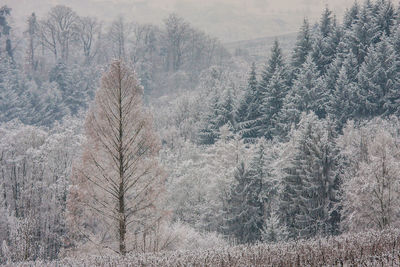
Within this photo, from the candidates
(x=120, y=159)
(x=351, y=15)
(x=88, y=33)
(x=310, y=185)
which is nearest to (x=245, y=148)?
(x=310, y=185)

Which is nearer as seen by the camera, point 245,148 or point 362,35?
point 245,148

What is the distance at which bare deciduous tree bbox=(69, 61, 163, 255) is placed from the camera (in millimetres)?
11469

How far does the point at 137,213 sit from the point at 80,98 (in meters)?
62.8

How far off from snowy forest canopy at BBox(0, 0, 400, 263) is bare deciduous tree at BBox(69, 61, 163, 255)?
5.8 inches

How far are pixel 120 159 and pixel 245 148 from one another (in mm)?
28290

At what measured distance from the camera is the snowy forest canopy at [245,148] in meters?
24.2

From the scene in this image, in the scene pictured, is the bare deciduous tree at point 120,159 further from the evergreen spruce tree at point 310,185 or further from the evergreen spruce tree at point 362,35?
the evergreen spruce tree at point 362,35

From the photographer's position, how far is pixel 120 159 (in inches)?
460

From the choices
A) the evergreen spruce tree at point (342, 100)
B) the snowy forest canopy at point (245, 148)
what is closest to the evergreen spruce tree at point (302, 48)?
the snowy forest canopy at point (245, 148)

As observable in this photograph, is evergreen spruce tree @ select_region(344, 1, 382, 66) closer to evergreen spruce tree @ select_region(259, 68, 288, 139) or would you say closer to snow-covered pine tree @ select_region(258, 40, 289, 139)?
snow-covered pine tree @ select_region(258, 40, 289, 139)

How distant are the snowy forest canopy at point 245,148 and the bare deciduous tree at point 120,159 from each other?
0.15 meters

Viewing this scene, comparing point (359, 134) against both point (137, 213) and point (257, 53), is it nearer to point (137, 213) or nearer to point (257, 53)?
point (137, 213)

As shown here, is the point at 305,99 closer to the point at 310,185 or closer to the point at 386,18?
the point at 386,18

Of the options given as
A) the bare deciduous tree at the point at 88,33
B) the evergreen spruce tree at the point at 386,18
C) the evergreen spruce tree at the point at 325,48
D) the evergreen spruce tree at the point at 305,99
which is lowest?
the evergreen spruce tree at the point at 305,99
